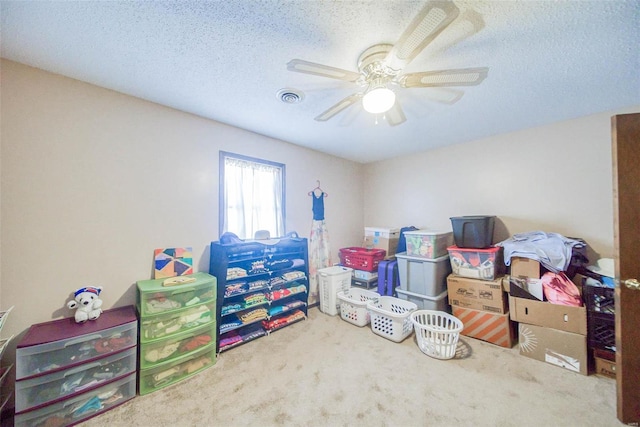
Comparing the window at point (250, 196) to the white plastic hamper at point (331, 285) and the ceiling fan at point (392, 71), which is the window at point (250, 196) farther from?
the ceiling fan at point (392, 71)

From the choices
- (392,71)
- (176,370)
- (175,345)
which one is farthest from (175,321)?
(392,71)

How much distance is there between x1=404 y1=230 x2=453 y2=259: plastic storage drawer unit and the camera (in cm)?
260

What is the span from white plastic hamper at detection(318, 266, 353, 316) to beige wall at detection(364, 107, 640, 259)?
1.38m

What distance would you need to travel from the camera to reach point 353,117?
2242 millimetres

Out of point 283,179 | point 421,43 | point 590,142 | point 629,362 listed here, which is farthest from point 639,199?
point 283,179

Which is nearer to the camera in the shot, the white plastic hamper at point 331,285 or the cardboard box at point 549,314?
the cardboard box at point 549,314

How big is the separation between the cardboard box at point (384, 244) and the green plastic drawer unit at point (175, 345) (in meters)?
2.39

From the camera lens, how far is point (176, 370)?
173cm

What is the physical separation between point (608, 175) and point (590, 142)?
367 mm

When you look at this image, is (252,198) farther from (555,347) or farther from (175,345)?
(555,347)

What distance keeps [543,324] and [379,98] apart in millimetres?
2426

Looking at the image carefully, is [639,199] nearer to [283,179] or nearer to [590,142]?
[590,142]

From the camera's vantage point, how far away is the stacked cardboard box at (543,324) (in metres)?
1.78

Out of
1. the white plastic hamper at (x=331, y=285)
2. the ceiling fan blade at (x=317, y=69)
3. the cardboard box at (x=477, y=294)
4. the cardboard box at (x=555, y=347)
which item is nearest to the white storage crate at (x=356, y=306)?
the white plastic hamper at (x=331, y=285)
